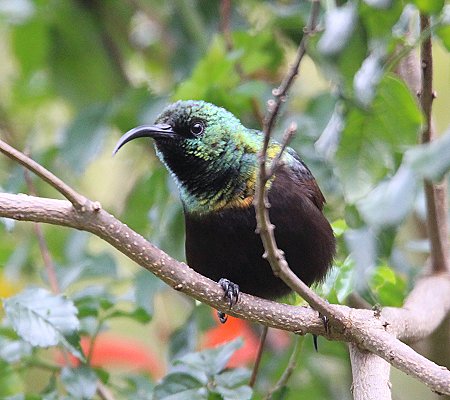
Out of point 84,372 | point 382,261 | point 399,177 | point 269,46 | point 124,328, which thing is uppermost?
point 269,46

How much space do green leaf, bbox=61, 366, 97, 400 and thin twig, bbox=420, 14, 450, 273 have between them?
3.73 feet

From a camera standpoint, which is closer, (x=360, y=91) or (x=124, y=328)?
(x=360, y=91)

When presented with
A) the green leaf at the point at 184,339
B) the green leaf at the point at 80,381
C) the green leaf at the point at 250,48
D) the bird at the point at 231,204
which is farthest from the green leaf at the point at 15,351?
the green leaf at the point at 250,48

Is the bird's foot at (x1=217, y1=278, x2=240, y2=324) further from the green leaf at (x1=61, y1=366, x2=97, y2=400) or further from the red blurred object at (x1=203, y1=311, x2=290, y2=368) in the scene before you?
the red blurred object at (x1=203, y1=311, x2=290, y2=368)

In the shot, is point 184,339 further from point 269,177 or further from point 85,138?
point 269,177

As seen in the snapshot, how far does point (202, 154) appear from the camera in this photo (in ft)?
8.68

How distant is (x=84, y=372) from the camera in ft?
8.29

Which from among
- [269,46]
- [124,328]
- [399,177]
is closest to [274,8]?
[269,46]

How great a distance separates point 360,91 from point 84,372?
3.71 feet

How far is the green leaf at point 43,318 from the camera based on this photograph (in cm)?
233

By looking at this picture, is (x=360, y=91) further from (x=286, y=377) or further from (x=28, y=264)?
(x=28, y=264)

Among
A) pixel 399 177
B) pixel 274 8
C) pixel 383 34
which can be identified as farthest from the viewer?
pixel 274 8

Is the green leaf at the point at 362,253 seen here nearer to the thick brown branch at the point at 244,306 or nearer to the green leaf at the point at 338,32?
the thick brown branch at the point at 244,306

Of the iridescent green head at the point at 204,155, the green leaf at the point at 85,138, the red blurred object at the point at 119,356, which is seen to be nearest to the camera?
the iridescent green head at the point at 204,155
